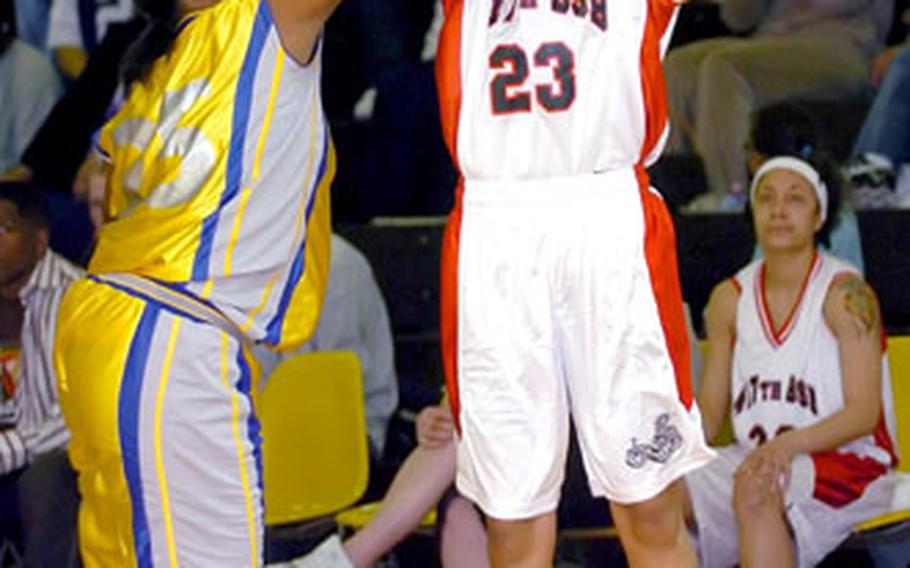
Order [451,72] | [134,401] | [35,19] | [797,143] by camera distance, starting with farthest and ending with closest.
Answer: [35,19]
[797,143]
[451,72]
[134,401]

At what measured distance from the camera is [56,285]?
7.08 meters

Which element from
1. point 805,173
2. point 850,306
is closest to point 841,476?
point 850,306

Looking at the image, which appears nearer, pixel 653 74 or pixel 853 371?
pixel 653 74

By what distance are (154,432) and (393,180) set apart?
388 cm

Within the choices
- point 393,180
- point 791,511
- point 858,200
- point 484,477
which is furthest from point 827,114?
point 484,477

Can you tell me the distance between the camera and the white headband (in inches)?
265

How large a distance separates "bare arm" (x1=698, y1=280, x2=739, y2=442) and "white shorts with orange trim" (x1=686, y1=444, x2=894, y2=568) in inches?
9.7

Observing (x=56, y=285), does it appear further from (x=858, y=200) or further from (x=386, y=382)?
(x=858, y=200)

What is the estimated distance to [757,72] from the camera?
8.35 metres

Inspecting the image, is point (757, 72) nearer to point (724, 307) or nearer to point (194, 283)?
point (724, 307)

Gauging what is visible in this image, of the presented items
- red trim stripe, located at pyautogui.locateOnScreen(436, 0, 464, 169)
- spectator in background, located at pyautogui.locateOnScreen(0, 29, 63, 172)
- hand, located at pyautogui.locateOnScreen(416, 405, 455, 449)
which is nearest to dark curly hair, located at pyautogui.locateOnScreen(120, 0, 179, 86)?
red trim stripe, located at pyautogui.locateOnScreen(436, 0, 464, 169)

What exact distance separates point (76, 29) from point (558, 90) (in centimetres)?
472

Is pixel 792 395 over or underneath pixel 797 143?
underneath

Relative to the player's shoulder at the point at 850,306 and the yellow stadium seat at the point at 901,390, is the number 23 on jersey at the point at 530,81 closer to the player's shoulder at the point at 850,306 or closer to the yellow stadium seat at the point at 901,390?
the player's shoulder at the point at 850,306
